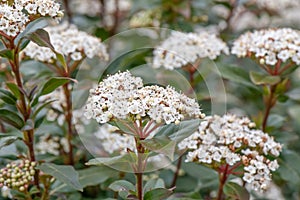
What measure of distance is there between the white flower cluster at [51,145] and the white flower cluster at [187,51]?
1.67 ft

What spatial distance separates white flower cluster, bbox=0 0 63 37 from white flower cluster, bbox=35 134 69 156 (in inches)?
25.6

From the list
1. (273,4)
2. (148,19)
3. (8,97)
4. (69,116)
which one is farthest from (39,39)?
(273,4)

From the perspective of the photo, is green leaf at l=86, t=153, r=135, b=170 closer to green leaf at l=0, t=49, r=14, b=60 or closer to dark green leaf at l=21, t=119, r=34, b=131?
dark green leaf at l=21, t=119, r=34, b=131

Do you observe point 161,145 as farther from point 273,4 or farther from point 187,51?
point 273,4

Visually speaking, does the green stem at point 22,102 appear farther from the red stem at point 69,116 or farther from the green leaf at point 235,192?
the green leaf at point 235,192

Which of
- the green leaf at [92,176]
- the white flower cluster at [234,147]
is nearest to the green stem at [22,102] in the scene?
the green leaf at [92,176]

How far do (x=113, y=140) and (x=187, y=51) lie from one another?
499 millimetres

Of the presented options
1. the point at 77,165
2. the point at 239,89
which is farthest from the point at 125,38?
the point at 77,165

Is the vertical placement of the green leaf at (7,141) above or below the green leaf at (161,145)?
below

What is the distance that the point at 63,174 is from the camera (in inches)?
62.2

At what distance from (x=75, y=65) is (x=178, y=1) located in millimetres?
930

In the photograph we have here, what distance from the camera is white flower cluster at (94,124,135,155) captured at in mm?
1822

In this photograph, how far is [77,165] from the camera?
2.03m

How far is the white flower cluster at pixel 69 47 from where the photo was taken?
188 cm
